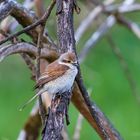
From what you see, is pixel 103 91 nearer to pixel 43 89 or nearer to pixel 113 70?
pixel 113 70

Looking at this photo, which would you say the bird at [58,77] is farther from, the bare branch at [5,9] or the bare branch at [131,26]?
the bare branch at [131,26]

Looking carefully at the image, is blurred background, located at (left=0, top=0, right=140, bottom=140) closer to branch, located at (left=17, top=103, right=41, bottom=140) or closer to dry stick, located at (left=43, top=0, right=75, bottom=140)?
branch, located at (left=17, top=103, right=41, bottom=140)

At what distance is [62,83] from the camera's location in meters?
2.16

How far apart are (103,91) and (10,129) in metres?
1.02

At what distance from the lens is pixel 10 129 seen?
5148 mm

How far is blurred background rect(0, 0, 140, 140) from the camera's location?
5160 millimetres

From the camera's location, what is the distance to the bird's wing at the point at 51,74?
86.4 inches

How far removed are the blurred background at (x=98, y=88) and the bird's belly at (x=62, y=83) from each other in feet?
8.58

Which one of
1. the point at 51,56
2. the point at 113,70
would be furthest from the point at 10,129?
the point at 51,56

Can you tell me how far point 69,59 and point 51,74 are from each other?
16 cm

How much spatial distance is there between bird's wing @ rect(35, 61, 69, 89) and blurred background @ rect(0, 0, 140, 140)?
2599mm

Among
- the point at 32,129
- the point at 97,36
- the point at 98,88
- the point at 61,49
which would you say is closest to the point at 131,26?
the point at 97,36

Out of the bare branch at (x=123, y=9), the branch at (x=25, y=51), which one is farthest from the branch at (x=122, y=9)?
the branch at (x=25, y=51)

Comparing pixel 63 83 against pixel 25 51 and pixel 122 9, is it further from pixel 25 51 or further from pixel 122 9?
pixel 122 9
